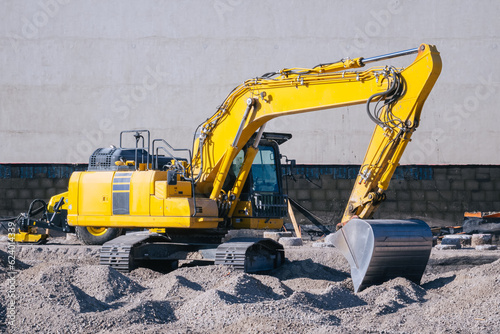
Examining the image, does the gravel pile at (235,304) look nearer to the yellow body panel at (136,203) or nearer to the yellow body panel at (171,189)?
the yellow body panel at (136,203)

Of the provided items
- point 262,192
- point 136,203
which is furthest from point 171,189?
point 262,192

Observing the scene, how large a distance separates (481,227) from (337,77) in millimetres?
8875

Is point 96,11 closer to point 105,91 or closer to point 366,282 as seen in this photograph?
point 105,91

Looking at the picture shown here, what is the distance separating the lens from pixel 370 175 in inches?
367

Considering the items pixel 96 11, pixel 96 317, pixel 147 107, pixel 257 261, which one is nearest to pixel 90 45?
pixel 96 11

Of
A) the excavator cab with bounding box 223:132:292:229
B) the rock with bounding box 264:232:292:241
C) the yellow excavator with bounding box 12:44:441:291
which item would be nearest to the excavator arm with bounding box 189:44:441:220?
the yellow excavator with bounding box 12:44:441:291

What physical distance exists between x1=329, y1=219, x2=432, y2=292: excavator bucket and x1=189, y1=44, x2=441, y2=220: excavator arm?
1.21 ft

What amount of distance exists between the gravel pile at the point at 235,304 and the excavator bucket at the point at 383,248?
0.29 meters

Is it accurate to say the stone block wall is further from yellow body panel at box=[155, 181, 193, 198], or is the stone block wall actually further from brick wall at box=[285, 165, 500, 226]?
yellow body panel at box=[155, 181, 193, 198]

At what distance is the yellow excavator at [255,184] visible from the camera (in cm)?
902

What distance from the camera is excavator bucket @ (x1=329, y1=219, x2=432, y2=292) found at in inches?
351

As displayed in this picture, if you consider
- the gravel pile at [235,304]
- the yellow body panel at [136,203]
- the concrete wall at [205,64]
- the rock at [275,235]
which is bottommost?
the gravel pile at [235,304]

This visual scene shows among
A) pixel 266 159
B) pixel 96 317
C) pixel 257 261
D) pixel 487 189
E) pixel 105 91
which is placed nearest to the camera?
pixel 96 317

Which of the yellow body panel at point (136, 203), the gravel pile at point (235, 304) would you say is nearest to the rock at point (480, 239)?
the gravel pile at point (235, 304)
